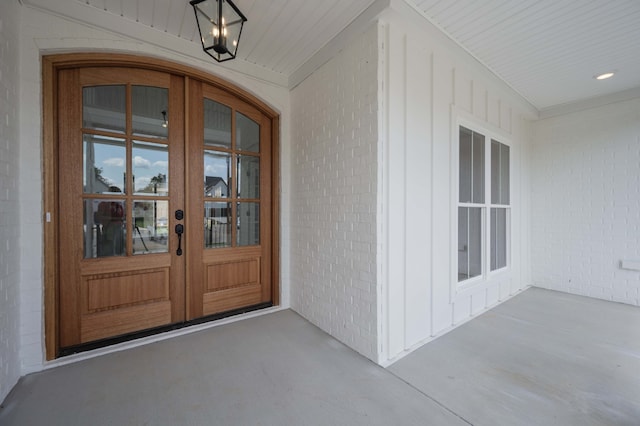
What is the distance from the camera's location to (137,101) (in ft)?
8.92

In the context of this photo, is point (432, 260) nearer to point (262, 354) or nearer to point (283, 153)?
point (262, 354)

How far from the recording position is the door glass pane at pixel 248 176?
3.35 meters

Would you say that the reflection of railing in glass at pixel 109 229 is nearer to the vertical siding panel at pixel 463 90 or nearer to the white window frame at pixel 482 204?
the white window frame at pixel 482 204

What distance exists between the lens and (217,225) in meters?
3.18

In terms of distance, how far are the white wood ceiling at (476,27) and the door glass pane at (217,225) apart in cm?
176

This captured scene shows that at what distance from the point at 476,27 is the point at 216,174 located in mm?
3116

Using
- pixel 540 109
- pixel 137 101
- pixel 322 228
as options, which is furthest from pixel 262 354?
pixel 540 109

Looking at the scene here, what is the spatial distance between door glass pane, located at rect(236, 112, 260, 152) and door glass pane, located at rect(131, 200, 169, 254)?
3.72 ft

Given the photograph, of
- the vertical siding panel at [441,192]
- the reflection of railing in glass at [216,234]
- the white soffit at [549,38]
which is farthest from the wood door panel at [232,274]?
the white soffit at [549,38]

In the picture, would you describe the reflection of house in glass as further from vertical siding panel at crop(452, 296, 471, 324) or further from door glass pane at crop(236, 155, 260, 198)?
vertical siding panel at crop(452, 296, 471, 324)

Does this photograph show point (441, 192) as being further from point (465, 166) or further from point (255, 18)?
point (255, 18)

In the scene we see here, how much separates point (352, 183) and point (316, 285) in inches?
50.3

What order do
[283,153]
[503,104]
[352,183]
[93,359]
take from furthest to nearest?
[503,104] → [283,153] → [352,183] → [93,359]

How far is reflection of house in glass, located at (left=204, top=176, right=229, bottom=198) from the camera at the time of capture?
3.10 metres
